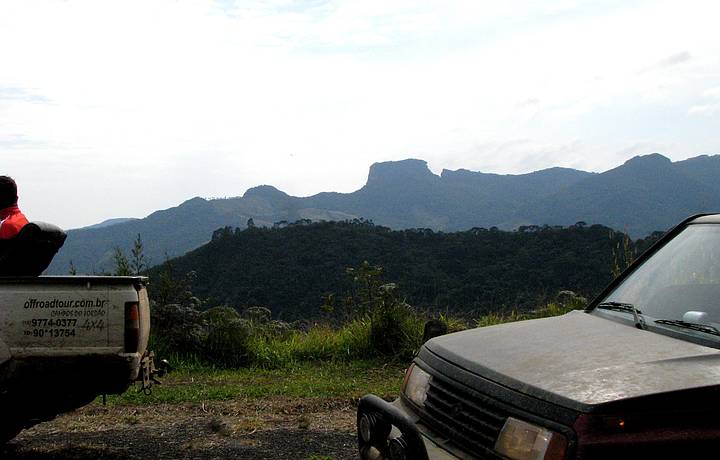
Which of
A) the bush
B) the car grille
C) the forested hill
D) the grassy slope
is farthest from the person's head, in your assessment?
the forested hill

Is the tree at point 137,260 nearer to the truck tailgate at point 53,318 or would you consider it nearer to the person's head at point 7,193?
the person's head at point 7,193

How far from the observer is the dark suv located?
2.37 m

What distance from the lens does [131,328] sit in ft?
17.0

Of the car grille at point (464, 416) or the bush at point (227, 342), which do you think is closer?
the car grille at point (464, 416)

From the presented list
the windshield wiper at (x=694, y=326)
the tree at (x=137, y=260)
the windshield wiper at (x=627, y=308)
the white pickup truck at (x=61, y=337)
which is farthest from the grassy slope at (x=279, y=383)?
the windshield wiper at (x=694, y=326)

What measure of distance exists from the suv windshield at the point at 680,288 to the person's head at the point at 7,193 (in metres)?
4.91

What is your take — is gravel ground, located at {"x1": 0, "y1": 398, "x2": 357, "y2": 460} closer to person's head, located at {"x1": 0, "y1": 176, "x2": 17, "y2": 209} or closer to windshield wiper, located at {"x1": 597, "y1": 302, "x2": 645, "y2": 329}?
→ person's head, located at {"x1": 0, "y1": 176, "x2": 17, "y2": 209}

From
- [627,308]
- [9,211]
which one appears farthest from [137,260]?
[627,308]

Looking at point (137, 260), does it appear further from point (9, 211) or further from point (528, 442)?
point (528, 442)

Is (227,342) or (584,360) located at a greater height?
(584,360)

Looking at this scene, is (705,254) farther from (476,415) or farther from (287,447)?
(287,447)

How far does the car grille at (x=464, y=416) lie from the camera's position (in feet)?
8.83

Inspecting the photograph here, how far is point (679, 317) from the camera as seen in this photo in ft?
10.8

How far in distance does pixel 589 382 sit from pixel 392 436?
0.94 meters
